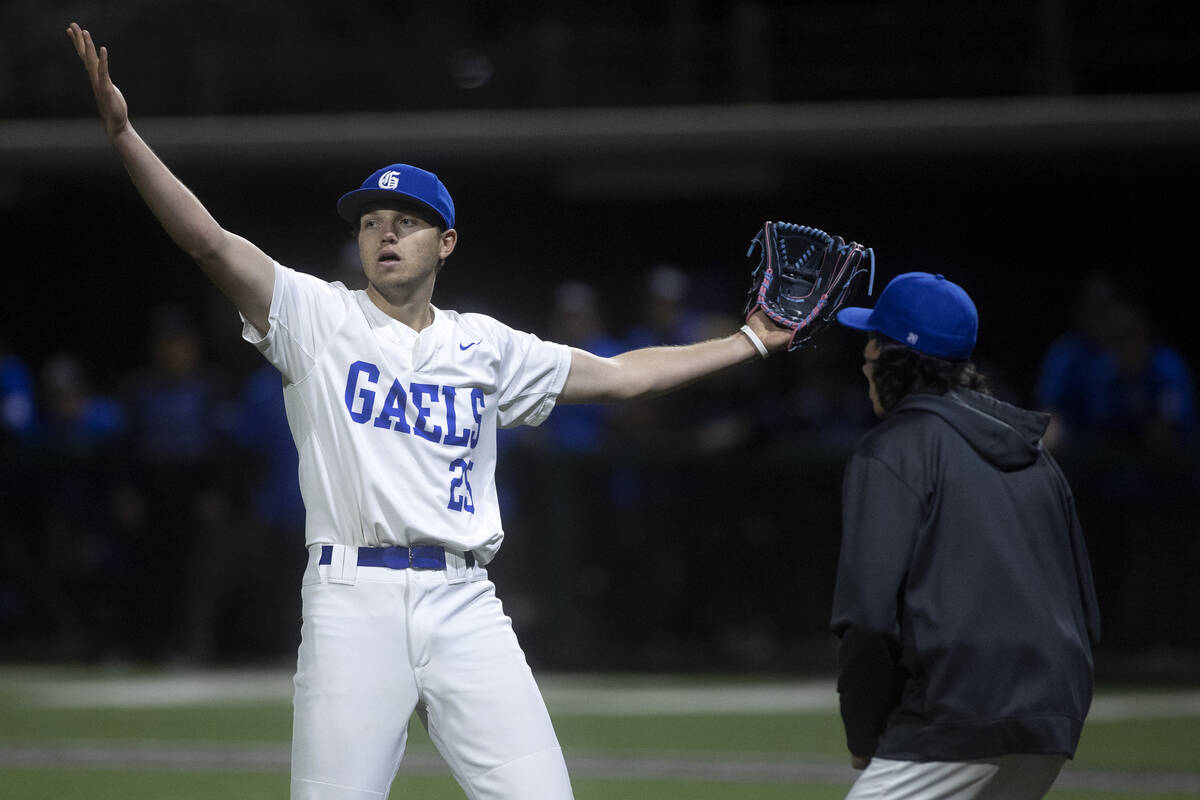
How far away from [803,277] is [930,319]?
0.80 m

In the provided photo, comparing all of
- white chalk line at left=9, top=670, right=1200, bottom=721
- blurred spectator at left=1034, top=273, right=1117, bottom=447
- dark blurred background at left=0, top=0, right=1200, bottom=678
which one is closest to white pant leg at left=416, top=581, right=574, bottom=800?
white chalk line at left=9, top=670, right=1200, bottom=721

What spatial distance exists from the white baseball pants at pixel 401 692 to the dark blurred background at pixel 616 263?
5.76 meters

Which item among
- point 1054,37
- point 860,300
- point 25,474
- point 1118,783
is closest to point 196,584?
point 25,474

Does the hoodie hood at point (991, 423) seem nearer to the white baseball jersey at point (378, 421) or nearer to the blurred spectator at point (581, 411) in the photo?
the white baseball jersey at point (378, 421)

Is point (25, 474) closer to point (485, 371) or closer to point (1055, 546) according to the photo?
point (485, 371)

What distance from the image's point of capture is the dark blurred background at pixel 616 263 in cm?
918

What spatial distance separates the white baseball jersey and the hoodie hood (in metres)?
1.02

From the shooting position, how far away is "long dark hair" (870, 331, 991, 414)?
340 cm

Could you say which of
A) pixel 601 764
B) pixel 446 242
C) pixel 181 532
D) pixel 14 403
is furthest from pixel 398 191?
pixel 14 403

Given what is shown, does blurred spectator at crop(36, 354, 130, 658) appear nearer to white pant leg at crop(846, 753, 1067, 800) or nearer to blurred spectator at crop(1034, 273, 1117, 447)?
blurred spectator at crop(1034, 273, 1117, 447)

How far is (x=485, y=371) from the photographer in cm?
371

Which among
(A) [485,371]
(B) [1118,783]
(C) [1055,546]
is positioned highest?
(A) [485,371]

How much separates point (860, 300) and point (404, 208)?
727cm

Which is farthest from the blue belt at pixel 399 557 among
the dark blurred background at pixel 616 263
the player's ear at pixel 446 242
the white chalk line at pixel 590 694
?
the dark blurred background at pixel 616 263
